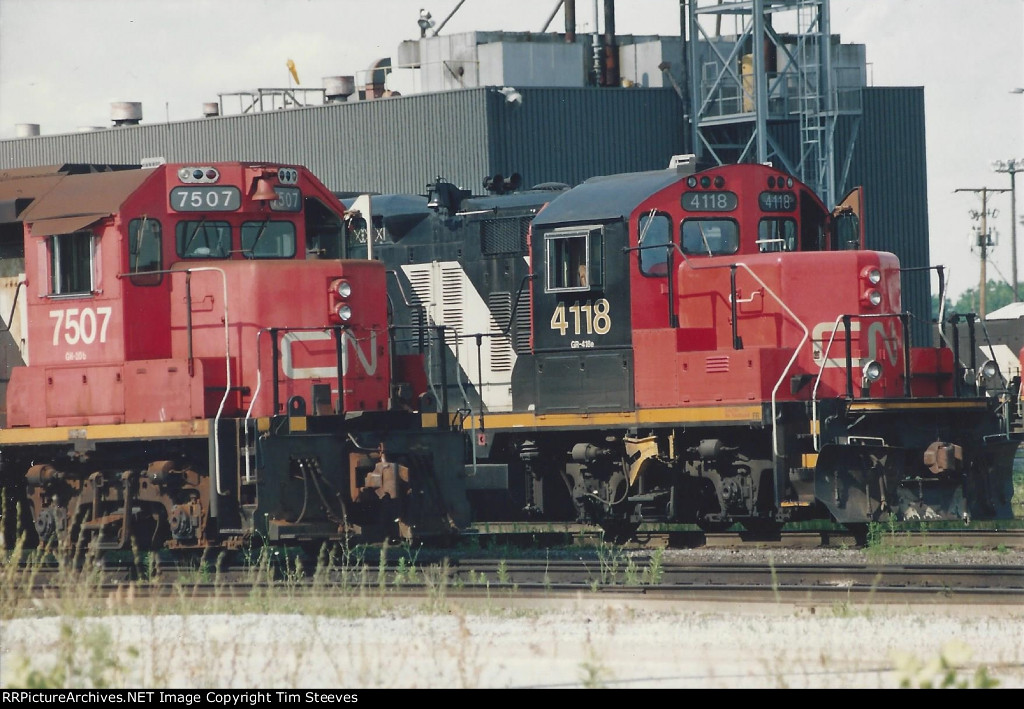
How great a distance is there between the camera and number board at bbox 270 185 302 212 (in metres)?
14.3

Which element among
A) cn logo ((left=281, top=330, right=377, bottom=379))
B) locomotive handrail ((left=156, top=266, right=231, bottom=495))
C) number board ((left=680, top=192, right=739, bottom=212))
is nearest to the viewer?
locomotive handrail ((left=156, top=266, right=231, bottom=495))

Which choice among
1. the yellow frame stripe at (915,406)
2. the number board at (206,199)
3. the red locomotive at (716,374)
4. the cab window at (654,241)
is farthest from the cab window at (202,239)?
the yellow frame stripe at (915,406)

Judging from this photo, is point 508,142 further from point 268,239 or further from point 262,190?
point 262,190

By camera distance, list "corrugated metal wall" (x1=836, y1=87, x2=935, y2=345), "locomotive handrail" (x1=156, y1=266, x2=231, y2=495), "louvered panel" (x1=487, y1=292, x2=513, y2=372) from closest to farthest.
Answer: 1. "locomotive handrail" (x1=156, y1=266, x2=231, y2=495)
2. "louvered panel" (x1=487, y1=292, x2=513, y2=372)
3. "corrugated metal wall" (x1=836, y1=87, x2=935, y2=345)

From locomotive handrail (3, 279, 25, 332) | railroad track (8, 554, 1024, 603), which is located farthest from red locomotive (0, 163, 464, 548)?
railroad track (8, 554, 1024, 603)

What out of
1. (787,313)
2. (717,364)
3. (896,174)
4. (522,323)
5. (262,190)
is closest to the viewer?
(262,190)

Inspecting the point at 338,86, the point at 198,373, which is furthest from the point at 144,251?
the point at 338,86

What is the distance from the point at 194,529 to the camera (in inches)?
538

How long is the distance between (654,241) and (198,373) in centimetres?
471

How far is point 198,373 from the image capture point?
1344 centimetres

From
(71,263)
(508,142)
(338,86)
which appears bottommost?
(71,263)

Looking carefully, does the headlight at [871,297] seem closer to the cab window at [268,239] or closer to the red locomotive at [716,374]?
the red locomotive at [716,374]

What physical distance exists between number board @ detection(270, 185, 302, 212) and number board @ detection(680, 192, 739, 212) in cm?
374

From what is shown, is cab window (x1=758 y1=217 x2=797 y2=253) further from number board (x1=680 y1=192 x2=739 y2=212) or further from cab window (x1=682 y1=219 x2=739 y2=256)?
number board (x1=680 y1=192 x2=739 y2=212)
